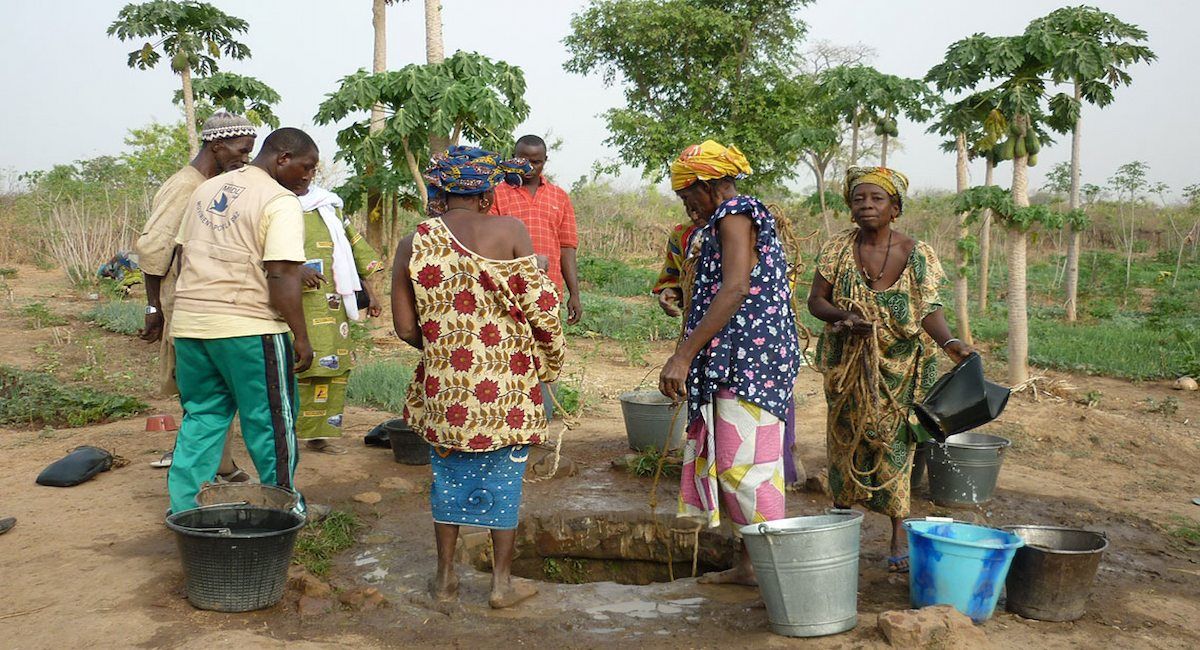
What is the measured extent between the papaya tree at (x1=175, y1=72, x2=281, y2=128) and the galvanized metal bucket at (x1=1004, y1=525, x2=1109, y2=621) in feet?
36.4

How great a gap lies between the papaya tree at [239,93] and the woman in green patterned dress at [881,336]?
995 centimetres

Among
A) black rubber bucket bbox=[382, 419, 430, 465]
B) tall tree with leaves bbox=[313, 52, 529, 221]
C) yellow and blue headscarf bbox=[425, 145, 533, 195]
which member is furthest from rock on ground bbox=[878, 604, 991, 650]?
tall tree with leaves bbox=[313, 52, 529, 221]

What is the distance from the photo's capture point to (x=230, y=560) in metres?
3.15

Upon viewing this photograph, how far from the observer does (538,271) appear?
3365 mm

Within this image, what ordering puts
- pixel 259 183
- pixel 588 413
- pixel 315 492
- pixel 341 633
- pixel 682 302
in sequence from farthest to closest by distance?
pixel 588 413, pixel 315 492, pixel 682 302, pixel 259 183, pixel 341 633

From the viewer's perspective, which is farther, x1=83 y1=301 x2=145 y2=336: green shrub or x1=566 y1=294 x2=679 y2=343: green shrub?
x1=566 y1=294 x2=679 y2=343: green shrub

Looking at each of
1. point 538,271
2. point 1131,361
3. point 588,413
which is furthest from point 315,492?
point 1131,361

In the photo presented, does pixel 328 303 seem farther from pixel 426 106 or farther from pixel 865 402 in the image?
pixel 426 106

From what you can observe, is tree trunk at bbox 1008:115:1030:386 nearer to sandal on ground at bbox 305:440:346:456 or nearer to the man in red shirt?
the man in red shirt

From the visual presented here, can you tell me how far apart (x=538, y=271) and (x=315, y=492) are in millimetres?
2166

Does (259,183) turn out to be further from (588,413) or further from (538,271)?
(588,413)

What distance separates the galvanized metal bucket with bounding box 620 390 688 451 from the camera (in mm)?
5359

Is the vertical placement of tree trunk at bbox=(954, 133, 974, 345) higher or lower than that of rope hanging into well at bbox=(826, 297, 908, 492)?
higher

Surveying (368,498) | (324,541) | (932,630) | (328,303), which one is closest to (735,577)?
(932,630)
